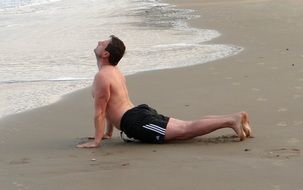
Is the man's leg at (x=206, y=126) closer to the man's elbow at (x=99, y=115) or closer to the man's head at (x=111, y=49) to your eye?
the man's elbow at (x=99, y=115)

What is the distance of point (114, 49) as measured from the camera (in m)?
5.45

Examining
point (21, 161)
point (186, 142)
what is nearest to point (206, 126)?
point (186, 142)

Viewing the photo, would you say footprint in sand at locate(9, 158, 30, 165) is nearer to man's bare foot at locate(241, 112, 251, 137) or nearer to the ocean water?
man's bare foot at locate(241, 112, 251, 137)

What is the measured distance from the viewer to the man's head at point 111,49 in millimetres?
5430

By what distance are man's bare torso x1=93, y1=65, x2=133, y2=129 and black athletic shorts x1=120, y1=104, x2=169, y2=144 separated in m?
0.09

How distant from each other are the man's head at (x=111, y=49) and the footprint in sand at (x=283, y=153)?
1.53m

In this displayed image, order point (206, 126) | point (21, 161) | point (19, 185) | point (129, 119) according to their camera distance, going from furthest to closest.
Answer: point (129, 119)
point (206, 126)
point (21, 161)
point (19, 185)

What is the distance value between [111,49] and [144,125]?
713mm

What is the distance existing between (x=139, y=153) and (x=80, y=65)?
5.93m

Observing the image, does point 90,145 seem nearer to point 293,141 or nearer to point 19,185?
point 19,185

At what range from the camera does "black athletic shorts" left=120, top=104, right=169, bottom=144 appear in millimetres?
5297

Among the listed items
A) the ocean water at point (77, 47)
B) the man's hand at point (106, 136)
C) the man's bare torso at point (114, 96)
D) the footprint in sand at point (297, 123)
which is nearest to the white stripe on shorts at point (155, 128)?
the man's bare torso at point (114, 96)

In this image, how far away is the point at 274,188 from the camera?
12.8ft

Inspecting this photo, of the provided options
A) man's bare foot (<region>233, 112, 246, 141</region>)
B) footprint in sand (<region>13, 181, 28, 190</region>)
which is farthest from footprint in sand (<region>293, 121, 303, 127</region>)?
footprint in sand (<region>13, 181, 28, 190</region>)
